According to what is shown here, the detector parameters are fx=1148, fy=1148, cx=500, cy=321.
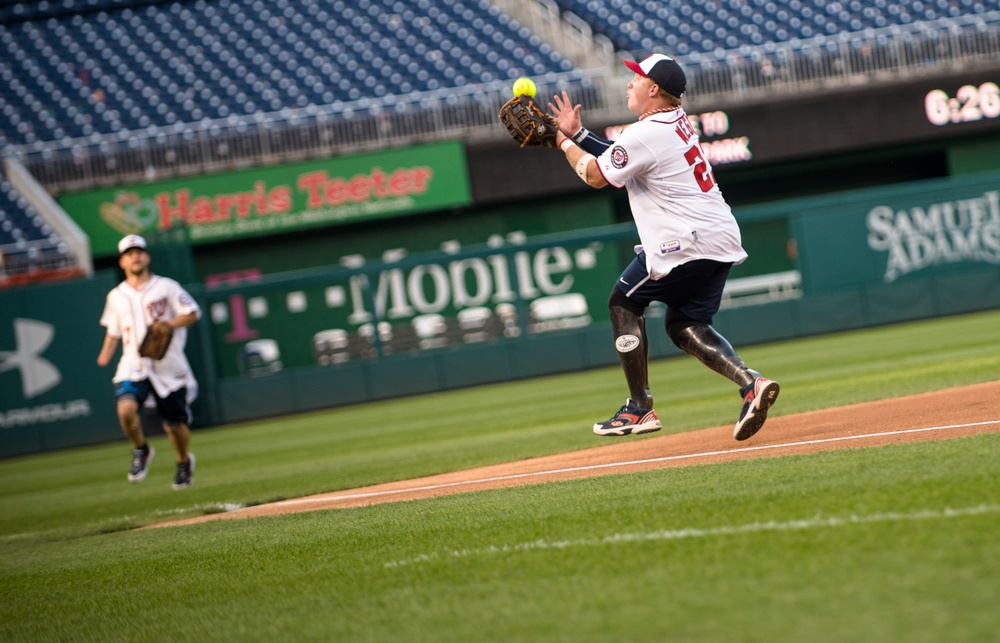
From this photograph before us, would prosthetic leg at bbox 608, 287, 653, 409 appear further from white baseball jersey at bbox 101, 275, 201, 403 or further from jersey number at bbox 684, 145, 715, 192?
white baseball jersey at bbox 101, 275, 201, 403

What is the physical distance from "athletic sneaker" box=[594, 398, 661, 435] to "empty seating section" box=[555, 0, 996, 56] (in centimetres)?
→ 2042

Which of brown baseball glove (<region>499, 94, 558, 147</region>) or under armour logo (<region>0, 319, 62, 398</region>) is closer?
brown baseball glove (<region>499, 94, 558, 147</region>)

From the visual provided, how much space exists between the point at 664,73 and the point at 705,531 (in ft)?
9.22

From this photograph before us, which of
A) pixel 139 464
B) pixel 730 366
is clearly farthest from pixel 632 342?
pixel 139 464

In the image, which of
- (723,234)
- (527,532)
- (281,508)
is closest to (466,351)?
(281,508)

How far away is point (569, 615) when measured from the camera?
306 cm

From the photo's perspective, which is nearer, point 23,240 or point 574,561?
point 574,561

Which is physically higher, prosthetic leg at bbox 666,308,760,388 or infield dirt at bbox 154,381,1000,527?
prosthetic leg at bbox 666,308,760,388

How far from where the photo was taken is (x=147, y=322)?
9.17m

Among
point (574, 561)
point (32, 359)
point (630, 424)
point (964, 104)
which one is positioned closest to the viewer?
point (574, 561)

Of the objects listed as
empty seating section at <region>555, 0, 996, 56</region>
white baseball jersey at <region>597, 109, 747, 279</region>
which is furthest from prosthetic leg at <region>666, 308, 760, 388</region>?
empty seating section at <region>555, 0, 996, 56</region>

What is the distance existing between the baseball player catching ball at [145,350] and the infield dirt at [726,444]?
2244 mm

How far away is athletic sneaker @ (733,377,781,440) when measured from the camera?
5711mm

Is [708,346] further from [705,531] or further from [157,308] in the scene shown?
[157,308]
